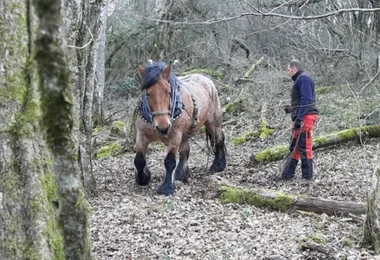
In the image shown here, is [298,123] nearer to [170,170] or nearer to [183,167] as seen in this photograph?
[183,167]

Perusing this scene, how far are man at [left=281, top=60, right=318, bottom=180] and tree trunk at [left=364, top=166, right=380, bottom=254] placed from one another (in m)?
3.37

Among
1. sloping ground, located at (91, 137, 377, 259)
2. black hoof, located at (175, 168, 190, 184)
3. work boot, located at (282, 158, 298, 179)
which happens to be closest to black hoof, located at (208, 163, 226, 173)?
sloping ground, located at (91, 137, 377, 259)

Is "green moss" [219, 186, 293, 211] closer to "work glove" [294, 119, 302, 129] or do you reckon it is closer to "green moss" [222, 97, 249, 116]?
"work glove" [294, 119, 302, 129]

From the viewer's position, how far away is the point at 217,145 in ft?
32.5

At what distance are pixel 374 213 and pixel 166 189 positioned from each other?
A: 3473 millimetres

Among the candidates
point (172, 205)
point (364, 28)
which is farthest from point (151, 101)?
point (364, 28)

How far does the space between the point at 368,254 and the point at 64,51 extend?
3.72m

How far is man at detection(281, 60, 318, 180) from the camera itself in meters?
8.11

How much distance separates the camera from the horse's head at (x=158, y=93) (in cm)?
735

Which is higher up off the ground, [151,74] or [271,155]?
[151,74]

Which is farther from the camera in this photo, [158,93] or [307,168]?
[307,168]

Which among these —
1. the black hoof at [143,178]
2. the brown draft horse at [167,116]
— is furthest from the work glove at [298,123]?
the black hoof at [143,178]

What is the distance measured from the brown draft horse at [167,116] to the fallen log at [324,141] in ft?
5.08

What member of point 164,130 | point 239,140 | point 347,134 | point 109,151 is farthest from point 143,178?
point 239,140
